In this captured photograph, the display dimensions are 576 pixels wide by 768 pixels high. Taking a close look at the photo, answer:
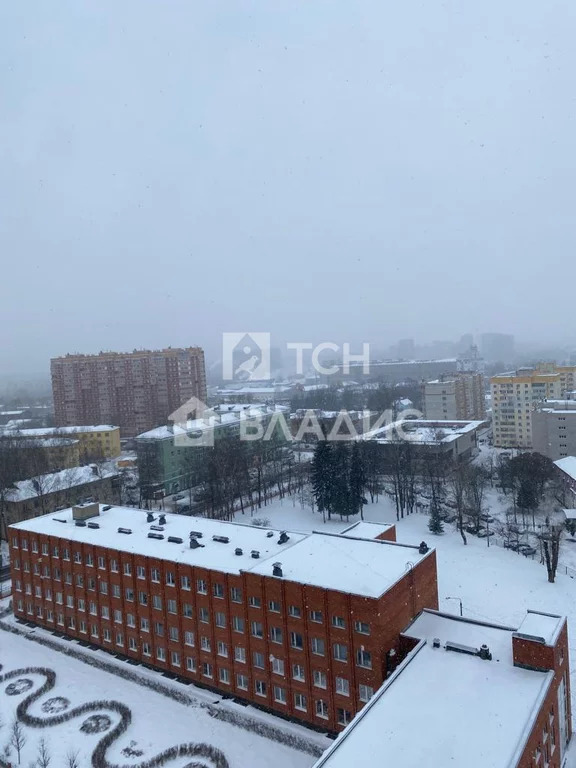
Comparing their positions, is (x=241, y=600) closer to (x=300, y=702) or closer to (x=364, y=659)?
(x=300, y=702)

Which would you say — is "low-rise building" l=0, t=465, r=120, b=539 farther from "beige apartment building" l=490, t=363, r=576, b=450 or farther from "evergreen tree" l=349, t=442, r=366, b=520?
"beige apartment building" l=490, t=363, r=576, b=450

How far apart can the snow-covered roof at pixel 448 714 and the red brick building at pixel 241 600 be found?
147 centimetres

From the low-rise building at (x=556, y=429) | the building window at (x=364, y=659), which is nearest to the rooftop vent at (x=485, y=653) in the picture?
the building window at (x=364, y=659)

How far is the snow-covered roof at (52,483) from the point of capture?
28.4 metres

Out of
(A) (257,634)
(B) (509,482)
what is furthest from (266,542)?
(B) (509,482)

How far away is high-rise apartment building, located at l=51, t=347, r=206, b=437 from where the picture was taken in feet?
208

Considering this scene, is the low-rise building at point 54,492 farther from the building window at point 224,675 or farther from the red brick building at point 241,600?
the building window at point 224,675

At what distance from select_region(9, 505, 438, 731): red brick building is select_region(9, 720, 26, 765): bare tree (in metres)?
3.37

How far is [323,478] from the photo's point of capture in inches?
1096

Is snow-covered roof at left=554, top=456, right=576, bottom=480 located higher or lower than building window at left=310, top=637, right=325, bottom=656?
lower

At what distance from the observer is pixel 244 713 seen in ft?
40.4

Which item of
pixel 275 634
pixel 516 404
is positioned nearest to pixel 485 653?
pixel 275 634

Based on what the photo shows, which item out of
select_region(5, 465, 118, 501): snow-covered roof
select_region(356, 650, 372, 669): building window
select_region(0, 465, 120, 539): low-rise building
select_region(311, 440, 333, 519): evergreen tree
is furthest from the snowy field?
select_region(311, 440, 333, 519): evergreen tree

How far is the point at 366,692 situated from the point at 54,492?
895 inches
